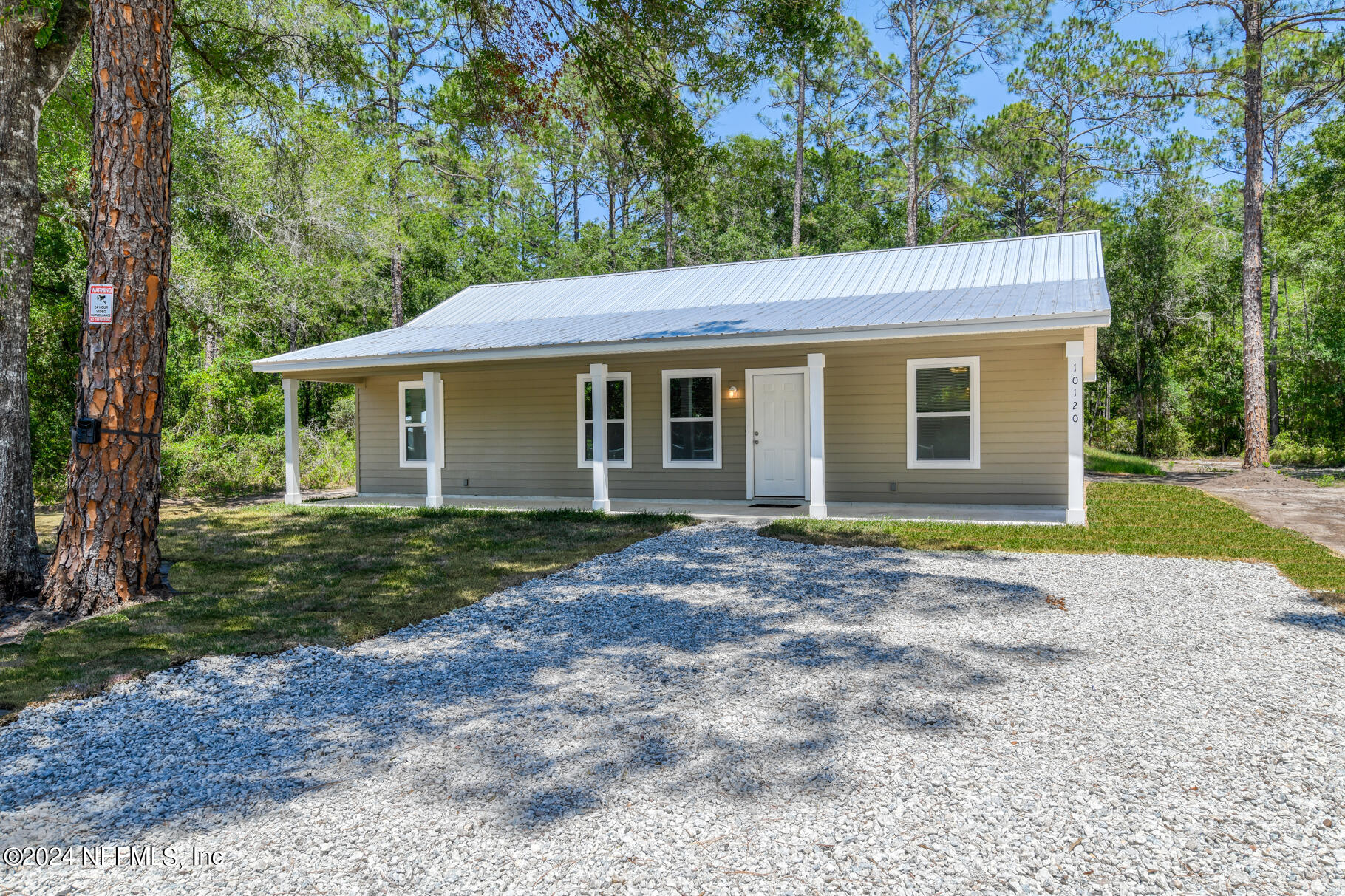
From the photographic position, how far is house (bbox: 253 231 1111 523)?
9.39 metres

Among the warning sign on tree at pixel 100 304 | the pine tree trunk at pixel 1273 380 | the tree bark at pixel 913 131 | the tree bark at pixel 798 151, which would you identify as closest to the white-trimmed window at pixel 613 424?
the warning sign on tree at pixel 100 304

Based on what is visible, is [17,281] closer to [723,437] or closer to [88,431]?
[88,431]

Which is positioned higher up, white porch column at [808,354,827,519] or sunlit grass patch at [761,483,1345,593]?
white porch column at [808,354,827,519]

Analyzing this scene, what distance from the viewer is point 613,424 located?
39.9ft

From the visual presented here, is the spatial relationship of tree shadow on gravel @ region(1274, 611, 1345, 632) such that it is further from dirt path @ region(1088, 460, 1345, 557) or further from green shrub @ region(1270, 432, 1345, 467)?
green shrub @ region(1270, 432, 1345, 467)

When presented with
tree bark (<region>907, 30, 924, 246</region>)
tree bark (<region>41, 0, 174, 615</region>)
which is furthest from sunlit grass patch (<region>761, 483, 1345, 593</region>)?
tree bark (<region>907, 30, 924, 246</region>)

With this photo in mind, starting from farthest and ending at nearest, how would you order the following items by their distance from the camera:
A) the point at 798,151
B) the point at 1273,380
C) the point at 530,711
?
the point at 798,151 < the point at 1273,380 < the point at 530,711

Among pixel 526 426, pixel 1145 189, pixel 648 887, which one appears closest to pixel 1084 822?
pixel 648 887

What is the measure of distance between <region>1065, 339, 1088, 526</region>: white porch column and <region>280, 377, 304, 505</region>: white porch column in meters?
10.5

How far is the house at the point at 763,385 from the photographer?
370 inches

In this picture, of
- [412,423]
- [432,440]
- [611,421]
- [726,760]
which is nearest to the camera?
[726,760]

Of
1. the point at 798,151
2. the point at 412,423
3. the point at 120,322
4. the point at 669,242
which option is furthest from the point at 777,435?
the point at 798,151

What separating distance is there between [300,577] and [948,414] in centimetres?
791

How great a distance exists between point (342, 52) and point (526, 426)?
19.0 feet
